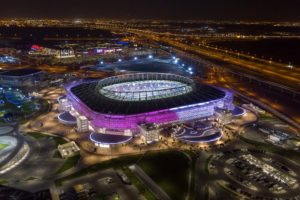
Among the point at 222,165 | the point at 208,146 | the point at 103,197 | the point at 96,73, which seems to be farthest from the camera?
the point at 96,73

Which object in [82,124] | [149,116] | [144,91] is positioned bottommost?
[82,124]

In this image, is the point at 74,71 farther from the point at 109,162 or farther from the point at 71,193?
the point at 71,193

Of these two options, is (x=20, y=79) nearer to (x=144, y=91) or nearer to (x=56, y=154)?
(x=144, y=91)

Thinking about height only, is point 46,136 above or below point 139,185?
above

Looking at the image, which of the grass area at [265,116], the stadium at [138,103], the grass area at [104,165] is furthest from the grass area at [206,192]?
the grass area at [265,116]

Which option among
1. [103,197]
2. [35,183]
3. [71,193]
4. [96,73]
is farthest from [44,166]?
[96,73]

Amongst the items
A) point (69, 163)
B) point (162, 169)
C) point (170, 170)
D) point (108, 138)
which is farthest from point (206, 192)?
point (69, 163)

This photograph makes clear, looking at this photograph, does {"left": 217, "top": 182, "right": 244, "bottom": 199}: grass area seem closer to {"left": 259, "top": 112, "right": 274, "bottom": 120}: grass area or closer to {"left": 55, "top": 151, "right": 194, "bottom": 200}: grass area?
{"left": 55, "top": 151, "right": 194, "bottom": 200}: grass area
